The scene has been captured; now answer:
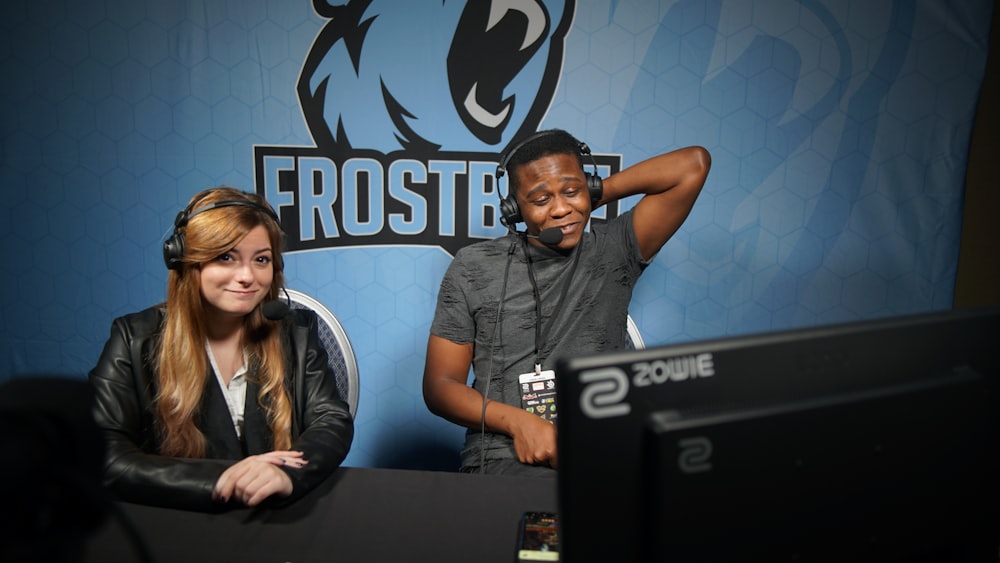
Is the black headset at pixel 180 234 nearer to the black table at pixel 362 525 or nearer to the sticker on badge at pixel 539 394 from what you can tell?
the black table at pixel 362 525

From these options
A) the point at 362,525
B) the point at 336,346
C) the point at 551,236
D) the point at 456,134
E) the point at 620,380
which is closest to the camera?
the point at 620,380

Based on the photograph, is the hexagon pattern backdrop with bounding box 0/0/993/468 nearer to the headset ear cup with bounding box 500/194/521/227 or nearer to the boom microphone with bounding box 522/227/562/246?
the headset ear cup with bounding box 500/194/521/227

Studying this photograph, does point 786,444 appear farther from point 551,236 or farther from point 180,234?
point 180,234

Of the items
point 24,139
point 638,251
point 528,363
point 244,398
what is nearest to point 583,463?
point 244,398

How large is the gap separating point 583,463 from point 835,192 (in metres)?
2.13

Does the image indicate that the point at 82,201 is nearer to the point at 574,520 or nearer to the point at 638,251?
the point at 638,251

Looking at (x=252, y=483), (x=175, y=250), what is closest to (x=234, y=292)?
(x=175, y=250)

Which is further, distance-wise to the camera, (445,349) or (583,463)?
(445,349)

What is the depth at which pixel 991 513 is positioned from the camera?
56 centimetres

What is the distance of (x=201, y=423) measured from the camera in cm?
129

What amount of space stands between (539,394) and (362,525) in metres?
0.74

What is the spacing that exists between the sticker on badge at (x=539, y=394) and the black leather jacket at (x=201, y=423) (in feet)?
1.50

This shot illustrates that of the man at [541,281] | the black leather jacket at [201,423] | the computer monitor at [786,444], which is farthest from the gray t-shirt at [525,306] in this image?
the computer monitor at [786,444]

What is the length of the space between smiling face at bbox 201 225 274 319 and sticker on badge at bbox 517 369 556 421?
0.69 meters
